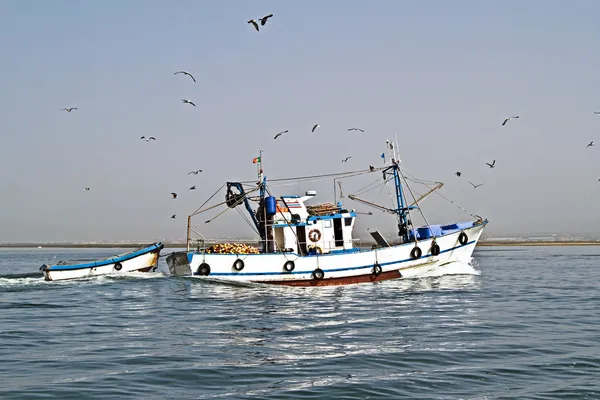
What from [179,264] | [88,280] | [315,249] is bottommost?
[88,280]

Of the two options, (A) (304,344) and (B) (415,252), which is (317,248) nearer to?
(B) (415,252)

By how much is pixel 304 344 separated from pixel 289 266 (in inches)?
561

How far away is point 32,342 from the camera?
14.7m

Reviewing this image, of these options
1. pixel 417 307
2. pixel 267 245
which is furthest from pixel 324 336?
pixel 267 245

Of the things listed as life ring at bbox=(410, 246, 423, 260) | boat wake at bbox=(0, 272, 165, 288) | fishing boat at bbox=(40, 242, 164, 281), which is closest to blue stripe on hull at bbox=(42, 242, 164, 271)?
fishing boat at bbox=(40, 242, 164, 281)

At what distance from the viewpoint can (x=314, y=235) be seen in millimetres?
29609

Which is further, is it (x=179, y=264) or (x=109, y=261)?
(x=109, y=261)

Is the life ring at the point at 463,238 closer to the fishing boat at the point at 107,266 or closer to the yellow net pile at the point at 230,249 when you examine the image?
the yellow net pile at the point at 230,249

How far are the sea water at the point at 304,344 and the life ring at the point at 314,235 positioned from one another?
4062 millimetres

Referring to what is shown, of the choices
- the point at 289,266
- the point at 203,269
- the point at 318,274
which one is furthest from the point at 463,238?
the point at 203,269

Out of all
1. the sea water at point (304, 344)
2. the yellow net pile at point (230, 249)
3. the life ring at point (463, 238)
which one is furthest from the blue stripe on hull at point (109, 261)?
the life ring at point (463, 238)

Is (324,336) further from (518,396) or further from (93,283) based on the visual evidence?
(93,283)

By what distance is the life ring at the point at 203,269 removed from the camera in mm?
28125

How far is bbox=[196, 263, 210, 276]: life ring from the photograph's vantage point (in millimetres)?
28125
